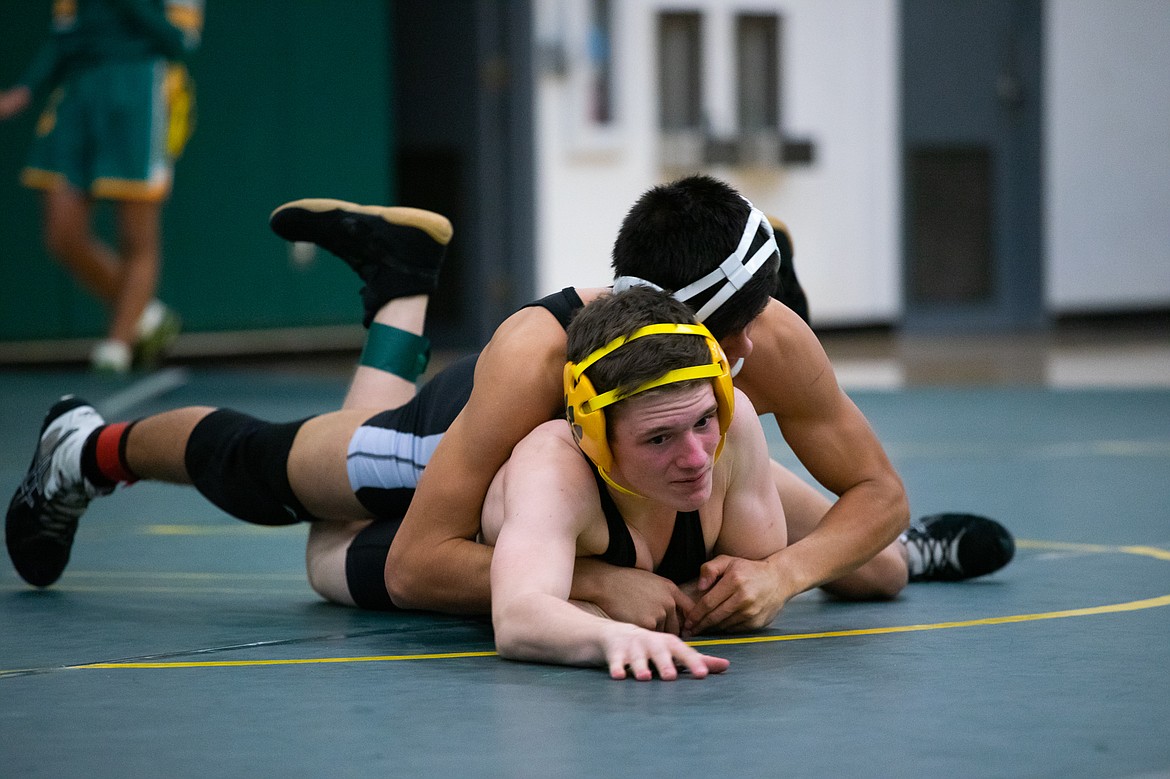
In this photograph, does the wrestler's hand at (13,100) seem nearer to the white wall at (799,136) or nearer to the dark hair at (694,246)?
the white wall at (799,136)

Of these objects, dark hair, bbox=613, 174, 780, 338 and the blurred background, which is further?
the blurred background

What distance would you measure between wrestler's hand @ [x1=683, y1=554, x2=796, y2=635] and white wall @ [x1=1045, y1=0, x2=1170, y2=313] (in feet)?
31.5

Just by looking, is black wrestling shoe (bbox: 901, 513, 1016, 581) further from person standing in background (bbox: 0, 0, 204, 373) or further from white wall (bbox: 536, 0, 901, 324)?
white wall (bbox: 536, 0, 901, 324)

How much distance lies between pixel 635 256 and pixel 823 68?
8650mm

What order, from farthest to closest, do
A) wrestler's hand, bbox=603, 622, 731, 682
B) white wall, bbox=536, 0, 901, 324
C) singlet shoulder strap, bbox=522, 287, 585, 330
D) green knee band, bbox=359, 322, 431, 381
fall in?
white wall, bbox=536, 0, 901, 324 → green knee band, bbox=359, 322, 431, 381 → singlet shoulder strap, bbox=522, 287, 585, 330 → wrestler's hand, bbox=603, 622, 731, 682

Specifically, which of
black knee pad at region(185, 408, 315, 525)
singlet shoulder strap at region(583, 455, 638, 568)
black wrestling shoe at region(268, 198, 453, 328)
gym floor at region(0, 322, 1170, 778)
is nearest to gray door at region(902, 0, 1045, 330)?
Result: gym floor at region(0, 322, 1170, 778)

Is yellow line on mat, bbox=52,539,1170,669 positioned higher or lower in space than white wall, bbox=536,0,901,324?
lower

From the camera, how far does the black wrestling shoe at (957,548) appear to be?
120 inches

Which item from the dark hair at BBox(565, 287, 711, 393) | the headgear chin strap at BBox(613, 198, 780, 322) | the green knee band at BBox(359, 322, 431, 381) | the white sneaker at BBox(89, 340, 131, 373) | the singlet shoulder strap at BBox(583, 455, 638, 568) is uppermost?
the headgear chin strap at BBox(613, 198, 780, 322)

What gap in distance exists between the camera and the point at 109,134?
789 centimetres

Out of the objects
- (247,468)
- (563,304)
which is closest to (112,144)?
(247,468)

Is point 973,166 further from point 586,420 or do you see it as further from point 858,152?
point 586,420

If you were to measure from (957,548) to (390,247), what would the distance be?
1.19 m

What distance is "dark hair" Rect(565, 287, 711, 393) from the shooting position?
2.24 m
